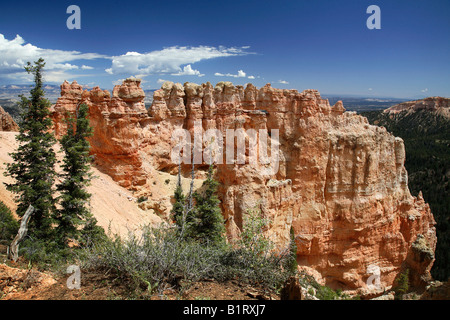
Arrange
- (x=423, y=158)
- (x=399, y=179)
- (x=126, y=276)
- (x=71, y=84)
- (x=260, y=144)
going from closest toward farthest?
1. (x=126, y=276)
2. (x=260, y=144)
3. (x=399, y=179)
4. (x=71, y=84)
5. (x=423, y=158)

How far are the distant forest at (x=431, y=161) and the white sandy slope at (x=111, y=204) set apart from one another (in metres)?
32.6

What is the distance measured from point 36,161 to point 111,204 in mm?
10292

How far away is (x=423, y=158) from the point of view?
212 feet

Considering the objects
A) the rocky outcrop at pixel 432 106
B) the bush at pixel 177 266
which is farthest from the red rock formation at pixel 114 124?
the rocky outcrop at pixel 432 106

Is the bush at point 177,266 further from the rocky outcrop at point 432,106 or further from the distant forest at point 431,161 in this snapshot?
the rocky outcrop at point 432,106

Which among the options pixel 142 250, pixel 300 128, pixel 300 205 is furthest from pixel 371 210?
pixel 142 250

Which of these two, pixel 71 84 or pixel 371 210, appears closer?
pixel 371 210

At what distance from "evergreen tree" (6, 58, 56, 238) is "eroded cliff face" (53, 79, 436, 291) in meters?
11.5

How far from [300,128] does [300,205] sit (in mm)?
6593

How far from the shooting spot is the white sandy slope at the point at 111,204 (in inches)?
774

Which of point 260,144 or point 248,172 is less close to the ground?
point 260,144

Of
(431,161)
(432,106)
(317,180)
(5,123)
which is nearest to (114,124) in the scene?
(5,123)

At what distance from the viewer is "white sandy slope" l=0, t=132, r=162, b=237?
19.7m
